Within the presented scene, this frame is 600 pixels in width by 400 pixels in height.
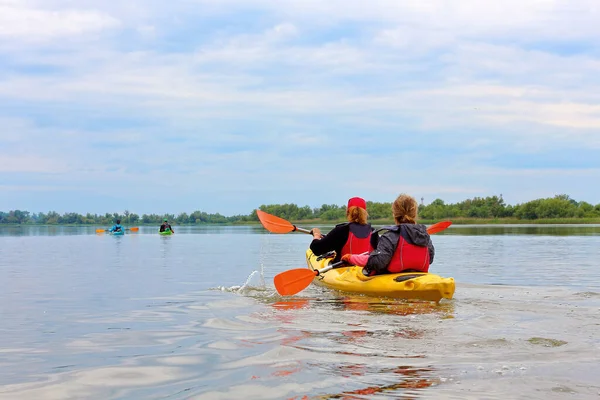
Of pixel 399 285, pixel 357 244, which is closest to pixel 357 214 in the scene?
pixel 357 244

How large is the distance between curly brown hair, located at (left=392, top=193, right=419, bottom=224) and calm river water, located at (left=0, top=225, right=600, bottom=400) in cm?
119

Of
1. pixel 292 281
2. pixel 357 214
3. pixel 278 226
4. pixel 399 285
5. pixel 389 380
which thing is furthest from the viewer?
pixel 278 226

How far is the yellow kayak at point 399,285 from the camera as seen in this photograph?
8.60 m

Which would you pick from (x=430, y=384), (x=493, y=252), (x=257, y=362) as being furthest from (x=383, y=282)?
(x=493, y=252)

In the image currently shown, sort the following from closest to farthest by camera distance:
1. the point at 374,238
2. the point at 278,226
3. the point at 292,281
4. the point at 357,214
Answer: the point at 374,238 < the point at 292,281 < the point at 357,214 < the point at 278,226

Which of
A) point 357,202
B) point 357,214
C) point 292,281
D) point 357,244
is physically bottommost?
point 292,281

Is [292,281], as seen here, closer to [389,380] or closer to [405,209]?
[405,209]

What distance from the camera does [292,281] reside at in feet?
34.2

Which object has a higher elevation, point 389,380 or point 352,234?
point 352,234

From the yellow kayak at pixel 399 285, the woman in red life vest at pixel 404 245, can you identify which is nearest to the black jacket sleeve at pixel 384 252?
the woman in red life vest at pixel 404 245

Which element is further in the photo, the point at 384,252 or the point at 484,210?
the point at 484,210

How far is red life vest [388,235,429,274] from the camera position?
8.97 m

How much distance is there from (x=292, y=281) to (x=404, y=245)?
7.43ft

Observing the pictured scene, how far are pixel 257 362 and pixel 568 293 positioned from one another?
6.74 metres
